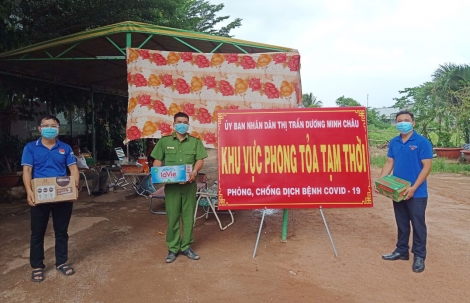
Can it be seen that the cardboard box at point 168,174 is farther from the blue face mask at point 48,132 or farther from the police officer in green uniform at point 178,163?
the blue face mask at point 48,132

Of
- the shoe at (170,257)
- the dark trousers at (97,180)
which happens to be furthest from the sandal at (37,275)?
the dark trousers at (97,180)

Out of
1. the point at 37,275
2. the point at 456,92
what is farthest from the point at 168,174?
the point at 456,92

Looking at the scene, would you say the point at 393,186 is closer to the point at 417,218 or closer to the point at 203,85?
the point at 417,218

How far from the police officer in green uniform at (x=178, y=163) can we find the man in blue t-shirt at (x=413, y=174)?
6.88ft

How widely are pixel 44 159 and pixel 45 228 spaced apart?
0.70m

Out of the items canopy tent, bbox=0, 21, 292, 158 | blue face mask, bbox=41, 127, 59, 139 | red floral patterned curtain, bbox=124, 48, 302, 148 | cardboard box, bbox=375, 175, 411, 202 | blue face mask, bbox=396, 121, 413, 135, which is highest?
canopy tent, bbox=0, 21, 292, 158

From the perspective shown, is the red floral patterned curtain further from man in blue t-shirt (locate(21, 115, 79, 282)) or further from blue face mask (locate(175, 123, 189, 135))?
man in blue t-shirt (locate(21, 115, 79, 282))

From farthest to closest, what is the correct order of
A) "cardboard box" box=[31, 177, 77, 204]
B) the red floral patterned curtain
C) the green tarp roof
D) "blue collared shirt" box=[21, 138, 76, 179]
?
the green tarp roof
the red floral patterned curtain
"blue collared shirt" box=[21, 138, 76, 179]
"cardboard box" box=[31, 177, 77, 204]

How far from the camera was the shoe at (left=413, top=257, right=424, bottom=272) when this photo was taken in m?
3.42

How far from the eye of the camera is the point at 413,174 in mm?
3461

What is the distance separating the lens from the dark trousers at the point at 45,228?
3.35 metres

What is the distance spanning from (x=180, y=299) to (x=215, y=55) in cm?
325

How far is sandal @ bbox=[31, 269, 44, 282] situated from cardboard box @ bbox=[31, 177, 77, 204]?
744mm

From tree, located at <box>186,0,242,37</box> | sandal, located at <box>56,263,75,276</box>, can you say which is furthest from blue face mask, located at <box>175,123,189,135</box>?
tree, located at <box>186,0,242,37</box>
